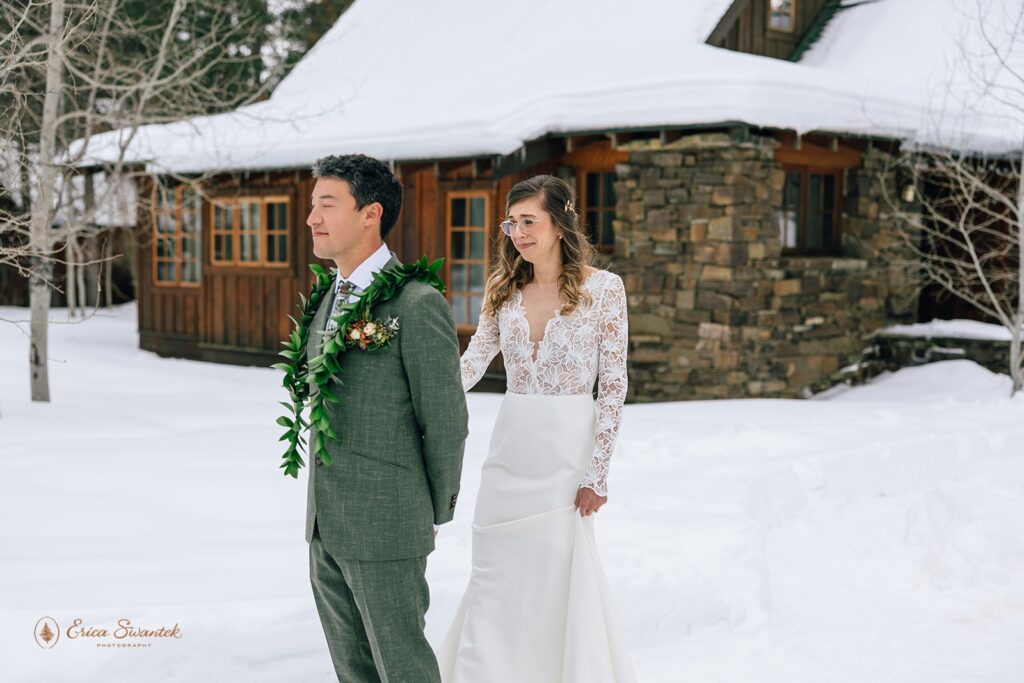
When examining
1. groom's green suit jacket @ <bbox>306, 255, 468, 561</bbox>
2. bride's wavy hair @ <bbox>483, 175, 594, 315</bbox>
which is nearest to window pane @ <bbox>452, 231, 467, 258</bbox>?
bride's wavy hair @ <bbox>483, 175, 594, 315</bbox>

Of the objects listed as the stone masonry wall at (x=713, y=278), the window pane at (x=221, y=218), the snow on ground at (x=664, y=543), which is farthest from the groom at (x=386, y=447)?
the window pane at (x=221, y=218)

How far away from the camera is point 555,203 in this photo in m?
3.39

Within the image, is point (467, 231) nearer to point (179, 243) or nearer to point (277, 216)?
point (277, 216)

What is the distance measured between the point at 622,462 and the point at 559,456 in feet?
12.7

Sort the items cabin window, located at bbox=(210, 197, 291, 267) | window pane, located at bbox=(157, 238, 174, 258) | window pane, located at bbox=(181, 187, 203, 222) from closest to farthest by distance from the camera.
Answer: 1. cabin window, located at bbox=(210, 197, 291, 267)
2. window pane, located at bbox=(181, 187, 203, 222)
3. window pane, located at bbox=(157, 238, 174, 258)

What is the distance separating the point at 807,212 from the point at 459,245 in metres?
3.75

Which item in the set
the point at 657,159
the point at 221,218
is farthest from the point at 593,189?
the point at 221,218

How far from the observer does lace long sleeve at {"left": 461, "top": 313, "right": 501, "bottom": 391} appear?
3488 millimetres

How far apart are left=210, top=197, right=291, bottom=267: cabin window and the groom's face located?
35.7 feet

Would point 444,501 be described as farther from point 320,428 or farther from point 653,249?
point 653,249

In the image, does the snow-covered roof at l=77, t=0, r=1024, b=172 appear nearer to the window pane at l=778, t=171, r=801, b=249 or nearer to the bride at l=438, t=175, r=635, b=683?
the window pane at l=778, t=171, r=801, b=249

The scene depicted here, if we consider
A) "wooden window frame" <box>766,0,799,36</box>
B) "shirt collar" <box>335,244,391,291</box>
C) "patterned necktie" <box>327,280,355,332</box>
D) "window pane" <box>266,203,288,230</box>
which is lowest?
"patterned necktie" <box>327,280,355,332</box>

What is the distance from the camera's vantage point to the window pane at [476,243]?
11.6m

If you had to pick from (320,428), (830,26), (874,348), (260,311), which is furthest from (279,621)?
(830,26)
